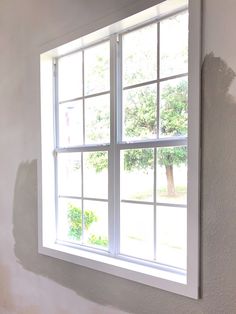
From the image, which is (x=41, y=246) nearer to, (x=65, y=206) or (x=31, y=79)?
(x=65, y=206)

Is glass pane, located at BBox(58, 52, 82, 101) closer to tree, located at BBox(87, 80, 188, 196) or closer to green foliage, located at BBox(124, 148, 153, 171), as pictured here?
tree, located at BBox(87, 80, 188, 196)

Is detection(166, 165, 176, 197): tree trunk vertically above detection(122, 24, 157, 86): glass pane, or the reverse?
detection(122, 24, 157, 86): glass pane

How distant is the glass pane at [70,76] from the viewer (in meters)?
2.38

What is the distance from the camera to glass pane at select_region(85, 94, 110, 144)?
2174 millimetres

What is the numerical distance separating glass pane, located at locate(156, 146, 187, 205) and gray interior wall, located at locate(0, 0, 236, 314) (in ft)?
0.87

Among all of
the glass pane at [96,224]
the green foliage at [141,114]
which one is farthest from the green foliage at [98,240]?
the green foliage at [141,114]

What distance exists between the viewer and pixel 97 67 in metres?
2.23

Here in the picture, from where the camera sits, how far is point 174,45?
1785 millimetres

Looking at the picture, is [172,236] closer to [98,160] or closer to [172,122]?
[172,122]

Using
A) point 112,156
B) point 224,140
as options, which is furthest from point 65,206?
point 224,140

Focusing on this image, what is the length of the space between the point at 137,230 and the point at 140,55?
3.69 feet

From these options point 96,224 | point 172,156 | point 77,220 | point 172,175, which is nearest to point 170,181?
point 172,175

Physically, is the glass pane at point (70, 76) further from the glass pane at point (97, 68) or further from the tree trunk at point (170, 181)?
the tree trunk at point (170, 181)

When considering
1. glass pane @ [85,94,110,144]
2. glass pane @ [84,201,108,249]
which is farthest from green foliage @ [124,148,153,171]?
glass pane @ [84,201,108,249]
